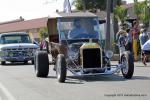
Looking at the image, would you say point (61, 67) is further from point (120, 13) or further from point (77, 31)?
point (120, 13)

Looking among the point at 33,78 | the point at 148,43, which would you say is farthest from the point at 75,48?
the point at 148,43

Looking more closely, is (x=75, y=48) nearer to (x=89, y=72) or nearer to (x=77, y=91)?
(x=89, y=72)

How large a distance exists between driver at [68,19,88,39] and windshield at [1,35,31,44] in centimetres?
1080

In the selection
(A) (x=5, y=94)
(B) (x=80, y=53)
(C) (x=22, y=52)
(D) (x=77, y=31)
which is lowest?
(A) (x=5, y=94)

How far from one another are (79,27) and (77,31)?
0.80 feet

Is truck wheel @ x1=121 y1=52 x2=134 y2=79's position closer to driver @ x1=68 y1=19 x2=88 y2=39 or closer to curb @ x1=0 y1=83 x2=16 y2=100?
driver @ x1=68 y1=19 x2=88 y2=39

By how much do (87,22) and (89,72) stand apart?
2656 millimetres

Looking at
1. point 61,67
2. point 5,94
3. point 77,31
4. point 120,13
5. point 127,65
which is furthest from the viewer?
point 120,13

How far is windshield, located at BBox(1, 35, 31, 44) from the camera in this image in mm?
27844

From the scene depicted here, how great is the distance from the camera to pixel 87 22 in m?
17.6

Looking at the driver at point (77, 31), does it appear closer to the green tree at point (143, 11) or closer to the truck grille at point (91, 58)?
the truck grille at point (91, 58)

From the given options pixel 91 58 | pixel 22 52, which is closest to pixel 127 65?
pixel 91 58

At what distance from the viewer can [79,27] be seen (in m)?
17.5

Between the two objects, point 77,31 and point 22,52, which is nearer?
point 77,31
